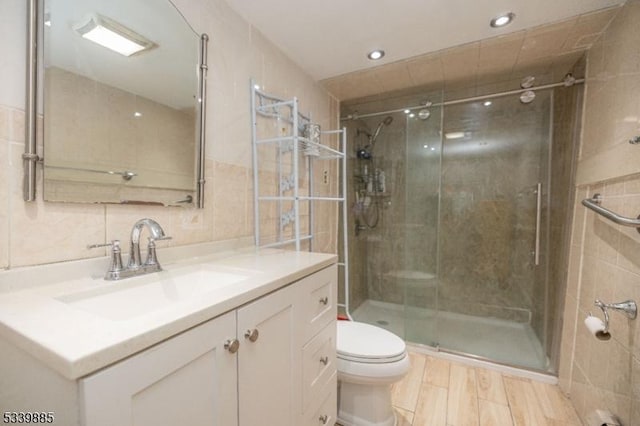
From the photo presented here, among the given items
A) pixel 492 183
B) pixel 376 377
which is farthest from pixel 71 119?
pixel 492 183

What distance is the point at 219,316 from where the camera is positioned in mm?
651

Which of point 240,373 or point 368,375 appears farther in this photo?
point 368,375

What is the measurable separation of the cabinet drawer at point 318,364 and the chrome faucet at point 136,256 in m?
0.60

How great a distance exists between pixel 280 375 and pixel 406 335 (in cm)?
175

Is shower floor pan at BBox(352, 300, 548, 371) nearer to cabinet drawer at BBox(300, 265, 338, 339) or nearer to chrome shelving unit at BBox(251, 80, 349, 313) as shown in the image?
chrome shelving unit at BBox(251, 80, 349, 313)

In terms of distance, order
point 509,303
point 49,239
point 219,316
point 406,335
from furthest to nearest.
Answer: point 509,303
point 406,335
point 49,239
point 219,316

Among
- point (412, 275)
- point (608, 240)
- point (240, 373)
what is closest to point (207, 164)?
point (240, 373)

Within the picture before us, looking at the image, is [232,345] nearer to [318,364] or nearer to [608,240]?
[318,364]

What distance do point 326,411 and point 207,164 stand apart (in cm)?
118

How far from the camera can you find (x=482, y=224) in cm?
257

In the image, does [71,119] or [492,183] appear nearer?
[71,119]

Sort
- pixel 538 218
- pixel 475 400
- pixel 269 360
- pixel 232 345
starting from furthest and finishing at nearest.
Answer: pixel 538 218 < pixel 475 400 < pixel 269 360 < pixel 232 345

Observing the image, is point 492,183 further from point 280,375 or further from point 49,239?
point 49,239

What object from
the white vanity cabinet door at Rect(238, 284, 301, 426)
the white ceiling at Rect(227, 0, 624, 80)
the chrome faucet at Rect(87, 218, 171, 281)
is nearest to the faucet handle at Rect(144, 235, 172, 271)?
the chrome faucet at Rect(87, 218, 171, 281)
